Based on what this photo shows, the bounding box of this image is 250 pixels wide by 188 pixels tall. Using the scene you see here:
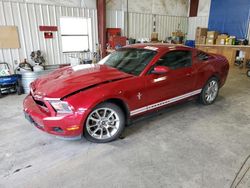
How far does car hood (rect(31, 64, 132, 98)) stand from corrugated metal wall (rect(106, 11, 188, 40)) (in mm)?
5322

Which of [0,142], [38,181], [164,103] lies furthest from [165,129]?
[0,142]

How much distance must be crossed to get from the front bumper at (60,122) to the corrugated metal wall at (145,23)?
606 cm

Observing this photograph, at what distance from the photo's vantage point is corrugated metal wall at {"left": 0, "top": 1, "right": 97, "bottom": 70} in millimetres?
5493

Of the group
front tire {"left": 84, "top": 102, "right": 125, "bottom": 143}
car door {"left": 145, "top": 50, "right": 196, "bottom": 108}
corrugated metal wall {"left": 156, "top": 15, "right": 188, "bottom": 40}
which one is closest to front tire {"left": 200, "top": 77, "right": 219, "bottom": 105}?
car door {"left": 145, "top": 50, "right": 196, "bottom": 108}

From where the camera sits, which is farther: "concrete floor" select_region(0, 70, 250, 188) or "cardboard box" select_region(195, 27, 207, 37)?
"cardboard box" select_region(195, 27, 207, 37)

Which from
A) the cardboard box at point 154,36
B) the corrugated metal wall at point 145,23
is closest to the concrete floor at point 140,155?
the corrugated metal wall at point 145,23

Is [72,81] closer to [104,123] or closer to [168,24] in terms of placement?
[104,123]

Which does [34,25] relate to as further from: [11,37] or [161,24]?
[161,24]

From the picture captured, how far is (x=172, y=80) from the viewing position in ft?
9.95

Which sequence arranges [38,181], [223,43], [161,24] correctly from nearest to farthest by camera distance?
[38,181], [223,43], [161,24]

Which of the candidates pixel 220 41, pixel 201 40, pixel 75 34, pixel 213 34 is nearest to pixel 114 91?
pixel 75 34

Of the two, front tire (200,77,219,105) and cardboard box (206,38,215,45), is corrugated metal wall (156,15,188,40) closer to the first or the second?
cardboard box (206,38,215,45)

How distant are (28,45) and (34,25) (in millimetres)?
649

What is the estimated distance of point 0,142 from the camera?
263 centimetres
